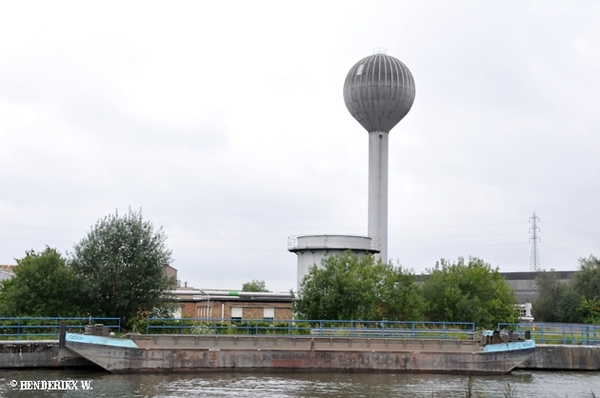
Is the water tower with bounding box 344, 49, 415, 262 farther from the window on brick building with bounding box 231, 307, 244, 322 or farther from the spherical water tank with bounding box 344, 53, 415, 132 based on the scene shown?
the window on brick building with bounding box 231, 307, 244, 322

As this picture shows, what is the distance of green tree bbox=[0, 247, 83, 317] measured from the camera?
34000 millimetres

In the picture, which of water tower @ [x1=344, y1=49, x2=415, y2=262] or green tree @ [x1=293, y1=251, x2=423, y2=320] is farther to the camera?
water tower @ [x1=344, y1=49, x2=415, y2=262]

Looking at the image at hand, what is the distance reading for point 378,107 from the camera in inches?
2180

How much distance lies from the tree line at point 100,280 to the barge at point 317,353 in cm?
459

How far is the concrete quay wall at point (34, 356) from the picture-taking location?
96.1 feet

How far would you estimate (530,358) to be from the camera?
111 feet

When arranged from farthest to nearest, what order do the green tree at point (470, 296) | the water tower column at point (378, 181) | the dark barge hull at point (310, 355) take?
the water tower column at point (378, 181), the green tree at point (470, 296), the dark barge hull at point (310, 355)

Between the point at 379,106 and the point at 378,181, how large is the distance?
6.26 meters

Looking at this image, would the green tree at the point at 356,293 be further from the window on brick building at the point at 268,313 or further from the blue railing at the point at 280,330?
the window on brick building at the point at 268,313

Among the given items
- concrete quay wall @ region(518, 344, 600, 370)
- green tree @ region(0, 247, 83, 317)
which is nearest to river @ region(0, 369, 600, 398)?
concrete quay wall @ region(518, 344, 600, 370)

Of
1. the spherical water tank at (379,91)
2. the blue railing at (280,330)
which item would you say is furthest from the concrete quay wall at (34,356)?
the spherical water tank at (379,91)

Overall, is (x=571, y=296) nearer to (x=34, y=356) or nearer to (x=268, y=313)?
(x=268, y=313)

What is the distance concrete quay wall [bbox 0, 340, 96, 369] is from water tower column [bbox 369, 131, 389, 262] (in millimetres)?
31043

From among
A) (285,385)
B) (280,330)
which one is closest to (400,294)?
(280,330)
